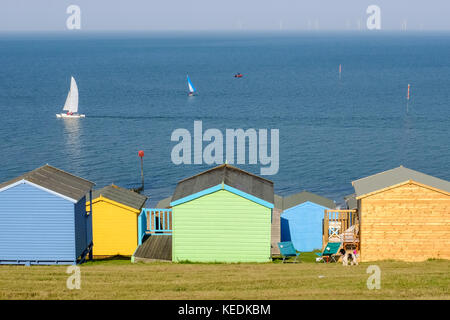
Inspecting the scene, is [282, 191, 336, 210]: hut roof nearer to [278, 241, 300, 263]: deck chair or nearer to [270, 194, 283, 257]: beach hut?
[270, 194, 283, 257]: beach hut

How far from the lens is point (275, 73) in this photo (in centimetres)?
14825

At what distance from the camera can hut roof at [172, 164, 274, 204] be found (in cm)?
2186

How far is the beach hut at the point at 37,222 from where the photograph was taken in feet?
68.6

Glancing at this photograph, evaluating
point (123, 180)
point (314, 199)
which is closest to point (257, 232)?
point (314, 199)

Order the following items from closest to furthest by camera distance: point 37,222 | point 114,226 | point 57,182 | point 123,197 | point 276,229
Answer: point 37,222 → point 57,182 → point 114,226 → point 123,197 → point 276,229

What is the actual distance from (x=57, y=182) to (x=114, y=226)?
12.8 feet

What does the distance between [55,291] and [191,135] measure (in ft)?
182

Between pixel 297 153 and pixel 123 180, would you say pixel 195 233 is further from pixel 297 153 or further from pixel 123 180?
pixel 297 153

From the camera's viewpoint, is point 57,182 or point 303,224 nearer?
point 57,182

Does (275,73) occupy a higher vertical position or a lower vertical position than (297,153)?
higher

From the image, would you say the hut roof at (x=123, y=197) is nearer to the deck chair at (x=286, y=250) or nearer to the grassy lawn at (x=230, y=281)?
the grassy lawn at (x=230, y=281)

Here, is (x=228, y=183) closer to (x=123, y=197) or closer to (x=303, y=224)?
(x=123, y=197)

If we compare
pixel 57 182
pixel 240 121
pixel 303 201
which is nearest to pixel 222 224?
pixel 57 182

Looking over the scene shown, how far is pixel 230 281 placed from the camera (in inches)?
691
